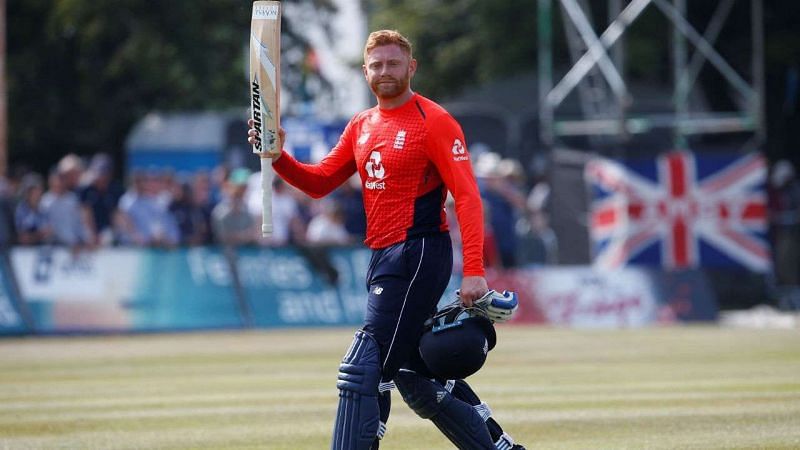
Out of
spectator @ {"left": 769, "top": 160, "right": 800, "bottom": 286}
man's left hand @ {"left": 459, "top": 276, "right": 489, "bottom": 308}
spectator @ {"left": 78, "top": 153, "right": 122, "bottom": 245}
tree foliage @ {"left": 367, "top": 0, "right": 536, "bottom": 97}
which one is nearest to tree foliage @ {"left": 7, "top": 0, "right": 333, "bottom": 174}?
tree foliage @ {"left": 367, "top": 0, "right": 536, "bottom": 97}

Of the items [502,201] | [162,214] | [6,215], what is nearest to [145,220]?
[162,214]

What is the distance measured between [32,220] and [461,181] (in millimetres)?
16400

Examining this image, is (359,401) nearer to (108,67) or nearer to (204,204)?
(204,204)

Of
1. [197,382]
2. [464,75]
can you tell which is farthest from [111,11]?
[197,382]

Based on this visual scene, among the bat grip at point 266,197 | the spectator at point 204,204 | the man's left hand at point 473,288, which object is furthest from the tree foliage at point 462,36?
the man's left hand at point 473,288

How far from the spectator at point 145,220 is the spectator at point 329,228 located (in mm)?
2030

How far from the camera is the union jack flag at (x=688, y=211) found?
981 inches

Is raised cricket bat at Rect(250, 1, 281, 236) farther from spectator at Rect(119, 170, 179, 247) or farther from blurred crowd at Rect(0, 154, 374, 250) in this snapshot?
spectator at Rect(119, 170, 179, 247)

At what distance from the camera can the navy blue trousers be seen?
7.85 m

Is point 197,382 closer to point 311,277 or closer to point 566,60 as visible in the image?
point 311,277

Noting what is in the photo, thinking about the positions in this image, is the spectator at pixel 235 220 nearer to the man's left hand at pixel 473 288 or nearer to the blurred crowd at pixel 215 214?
the blurred crowd at pixel 215 214

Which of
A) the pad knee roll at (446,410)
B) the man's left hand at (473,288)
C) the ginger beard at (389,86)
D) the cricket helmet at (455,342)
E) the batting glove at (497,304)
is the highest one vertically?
the ginger beard at (389,86)

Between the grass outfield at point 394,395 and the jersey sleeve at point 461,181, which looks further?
the grass outfield at point 394,395

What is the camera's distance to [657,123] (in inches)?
1070
